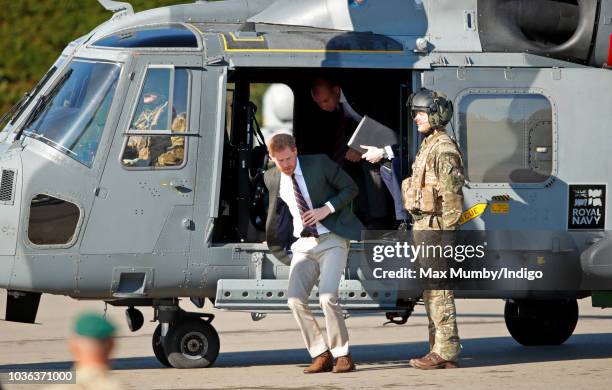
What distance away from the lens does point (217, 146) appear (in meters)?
9.30

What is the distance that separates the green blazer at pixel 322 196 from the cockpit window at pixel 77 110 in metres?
1.40

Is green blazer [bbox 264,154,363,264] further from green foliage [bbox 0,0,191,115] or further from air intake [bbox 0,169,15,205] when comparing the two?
green foliage [bbox 0,0,191,115]

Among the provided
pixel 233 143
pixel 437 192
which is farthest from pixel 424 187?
pixel 233 143

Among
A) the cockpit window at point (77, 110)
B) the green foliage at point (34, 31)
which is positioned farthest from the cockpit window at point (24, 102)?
the green foliage at point (34, 31)

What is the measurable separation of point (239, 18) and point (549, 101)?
106 inches

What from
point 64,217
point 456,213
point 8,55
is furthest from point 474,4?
point 8,55

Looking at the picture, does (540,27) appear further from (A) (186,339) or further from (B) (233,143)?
(A) (186,339)

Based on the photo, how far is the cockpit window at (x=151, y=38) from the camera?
939 centimetres

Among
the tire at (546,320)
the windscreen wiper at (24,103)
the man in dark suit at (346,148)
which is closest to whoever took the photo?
the windscreen wiper at (24,103)

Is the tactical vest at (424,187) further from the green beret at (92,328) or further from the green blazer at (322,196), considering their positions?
the green beret at (92,328)

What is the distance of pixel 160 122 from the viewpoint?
929 centimetres

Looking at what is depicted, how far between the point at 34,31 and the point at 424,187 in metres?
12.8

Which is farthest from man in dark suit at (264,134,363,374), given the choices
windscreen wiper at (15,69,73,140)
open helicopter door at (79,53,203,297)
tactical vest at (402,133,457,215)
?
windscreen wiper at (15,69,73,140)

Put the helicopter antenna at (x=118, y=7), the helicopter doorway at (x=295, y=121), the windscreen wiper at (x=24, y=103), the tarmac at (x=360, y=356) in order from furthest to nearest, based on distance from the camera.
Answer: the helicopter antenna at (x=118, y=7)
the helicopter doorway at (x=295, y=121)
the windscreen wiper at (x=24, y=103)
the tarmac at (x=360, y=356)
